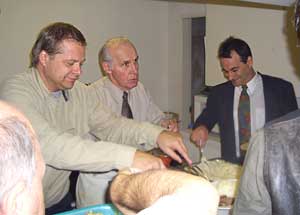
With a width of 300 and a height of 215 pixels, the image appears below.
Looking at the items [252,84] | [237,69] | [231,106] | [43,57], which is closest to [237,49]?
[237,69]

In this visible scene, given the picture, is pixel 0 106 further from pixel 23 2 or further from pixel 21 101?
pixel 23 2

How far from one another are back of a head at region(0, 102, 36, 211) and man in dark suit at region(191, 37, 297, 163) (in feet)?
4.87

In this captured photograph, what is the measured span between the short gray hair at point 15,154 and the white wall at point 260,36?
5.46 ft

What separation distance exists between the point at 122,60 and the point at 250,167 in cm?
129

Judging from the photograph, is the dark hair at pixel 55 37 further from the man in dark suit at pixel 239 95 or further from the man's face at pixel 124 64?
the man in dark suit at pixel 239 95

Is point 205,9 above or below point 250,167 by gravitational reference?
above

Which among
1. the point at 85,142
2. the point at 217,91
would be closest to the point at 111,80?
the point at 217,91

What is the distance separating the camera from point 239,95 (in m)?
2.05

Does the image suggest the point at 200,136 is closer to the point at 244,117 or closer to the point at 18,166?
the point at 244,117

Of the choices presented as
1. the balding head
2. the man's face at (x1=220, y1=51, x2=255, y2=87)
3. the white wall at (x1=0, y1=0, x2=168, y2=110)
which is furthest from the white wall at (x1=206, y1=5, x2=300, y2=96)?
the balding head

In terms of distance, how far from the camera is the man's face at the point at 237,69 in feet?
6.46

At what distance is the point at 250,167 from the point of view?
790mm

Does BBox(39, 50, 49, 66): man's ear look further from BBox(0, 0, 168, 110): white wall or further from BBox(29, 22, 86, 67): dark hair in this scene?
BBox(0, 0, 168, 110): white wall

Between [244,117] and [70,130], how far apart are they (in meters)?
0.98
